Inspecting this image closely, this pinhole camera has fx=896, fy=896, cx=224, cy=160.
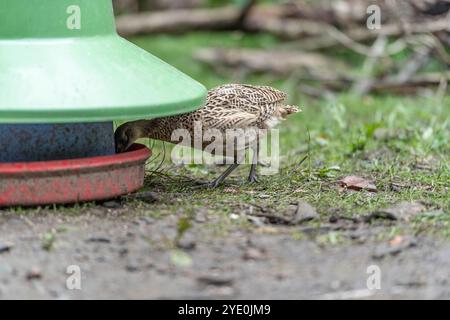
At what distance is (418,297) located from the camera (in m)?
3.69

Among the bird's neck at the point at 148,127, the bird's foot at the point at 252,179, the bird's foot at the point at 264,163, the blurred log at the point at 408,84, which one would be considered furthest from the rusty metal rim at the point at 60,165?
the blurred log at the point at 408,84

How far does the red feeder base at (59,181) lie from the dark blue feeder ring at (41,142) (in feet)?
0.81

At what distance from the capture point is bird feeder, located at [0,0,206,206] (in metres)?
4.42

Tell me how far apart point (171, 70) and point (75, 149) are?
707mm

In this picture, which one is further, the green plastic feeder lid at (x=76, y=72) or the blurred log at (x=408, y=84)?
the blurred log at (x=408, y=84)

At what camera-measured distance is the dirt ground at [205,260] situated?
12.2 feet

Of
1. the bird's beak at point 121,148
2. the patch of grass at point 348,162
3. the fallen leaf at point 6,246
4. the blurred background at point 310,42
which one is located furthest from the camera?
the blurred background at point 310,42

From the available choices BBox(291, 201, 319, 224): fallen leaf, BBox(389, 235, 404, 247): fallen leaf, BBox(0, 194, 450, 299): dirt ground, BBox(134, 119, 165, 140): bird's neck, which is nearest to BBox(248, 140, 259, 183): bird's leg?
BBox(134, 119, 165, 140): bird's neck

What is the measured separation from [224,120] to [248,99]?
0.30m

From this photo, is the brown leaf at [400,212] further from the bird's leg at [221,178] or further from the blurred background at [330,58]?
the blurred background at [330,58]

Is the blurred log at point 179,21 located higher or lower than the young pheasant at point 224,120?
lower

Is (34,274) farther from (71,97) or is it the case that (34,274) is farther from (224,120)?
(224,120)

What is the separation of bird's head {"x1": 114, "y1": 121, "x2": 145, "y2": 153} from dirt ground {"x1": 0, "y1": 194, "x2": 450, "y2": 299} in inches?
41.6

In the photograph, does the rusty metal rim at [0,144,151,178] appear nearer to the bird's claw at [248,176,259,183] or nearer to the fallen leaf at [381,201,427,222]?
the bird's claw at [248,176,259,183]
